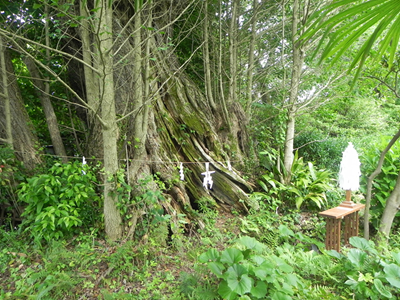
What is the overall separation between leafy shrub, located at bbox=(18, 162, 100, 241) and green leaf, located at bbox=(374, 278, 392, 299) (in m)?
3.10

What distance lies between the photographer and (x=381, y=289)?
A: 89.6 inches

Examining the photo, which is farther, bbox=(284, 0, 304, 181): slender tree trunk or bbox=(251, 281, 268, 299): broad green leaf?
bbox=(284, 0, 304, 181): slender tree trunk

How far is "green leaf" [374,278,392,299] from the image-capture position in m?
2.21

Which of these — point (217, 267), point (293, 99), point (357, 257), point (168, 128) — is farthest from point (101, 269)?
point (293, 99)

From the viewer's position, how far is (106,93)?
3.12 metres

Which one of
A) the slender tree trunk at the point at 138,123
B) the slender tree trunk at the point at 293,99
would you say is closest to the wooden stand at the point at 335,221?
the slender tree trunk at the point at 293,99

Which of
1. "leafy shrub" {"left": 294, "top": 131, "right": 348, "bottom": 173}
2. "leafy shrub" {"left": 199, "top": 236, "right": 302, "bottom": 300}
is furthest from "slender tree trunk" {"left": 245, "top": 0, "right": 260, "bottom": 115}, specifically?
"leafy shrub" {"left": 199, "top": 236, "right": 302, "bottom": 300}

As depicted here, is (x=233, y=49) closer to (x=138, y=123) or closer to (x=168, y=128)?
(x=168, y=128)

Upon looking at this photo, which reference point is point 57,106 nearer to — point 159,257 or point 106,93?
point 106,93

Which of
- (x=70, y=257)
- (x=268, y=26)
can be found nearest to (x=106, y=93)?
(x=70, y=257)

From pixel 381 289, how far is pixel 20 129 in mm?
4943

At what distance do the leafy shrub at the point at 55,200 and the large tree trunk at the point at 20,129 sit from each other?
90 cm

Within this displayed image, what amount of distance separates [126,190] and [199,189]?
1698 millimetres

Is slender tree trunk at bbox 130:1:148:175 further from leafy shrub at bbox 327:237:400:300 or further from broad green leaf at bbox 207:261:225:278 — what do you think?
leafy shrub at bbox 327:237:400:300
